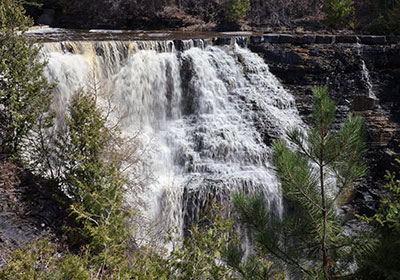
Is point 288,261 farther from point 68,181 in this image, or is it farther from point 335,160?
point 68,181

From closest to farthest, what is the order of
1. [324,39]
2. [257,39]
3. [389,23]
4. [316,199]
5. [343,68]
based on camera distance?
[316,199]
[343,68]
[257,39]
[324,39]
[389,23]

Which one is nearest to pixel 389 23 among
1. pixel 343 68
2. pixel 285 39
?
pixel 343 68

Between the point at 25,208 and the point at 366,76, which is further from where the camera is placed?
the point at 366,76

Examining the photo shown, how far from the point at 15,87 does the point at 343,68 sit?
12.2 meters

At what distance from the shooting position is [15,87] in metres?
6.21

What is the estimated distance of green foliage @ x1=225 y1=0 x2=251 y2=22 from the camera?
19656 mm

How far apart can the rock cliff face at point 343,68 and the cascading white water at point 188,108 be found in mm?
977

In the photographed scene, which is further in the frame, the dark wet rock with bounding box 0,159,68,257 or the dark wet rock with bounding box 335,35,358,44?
the dark wet rock with bounding box 335,35,358,44

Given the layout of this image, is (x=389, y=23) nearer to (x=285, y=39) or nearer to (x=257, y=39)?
(x=285, y=39)

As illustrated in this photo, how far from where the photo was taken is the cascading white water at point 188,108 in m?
9.04

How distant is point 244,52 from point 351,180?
430 inches

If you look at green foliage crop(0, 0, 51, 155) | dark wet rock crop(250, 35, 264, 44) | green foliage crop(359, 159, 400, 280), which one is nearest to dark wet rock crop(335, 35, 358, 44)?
dark wet rock crop(250, 35, 264, 44)

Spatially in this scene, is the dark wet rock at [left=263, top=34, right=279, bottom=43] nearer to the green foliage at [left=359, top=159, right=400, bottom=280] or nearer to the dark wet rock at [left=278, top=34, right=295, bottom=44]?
the dark wet rock at [left=278, top=34, right=295, bottom=44]

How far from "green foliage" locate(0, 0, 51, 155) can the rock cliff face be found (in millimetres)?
9522
